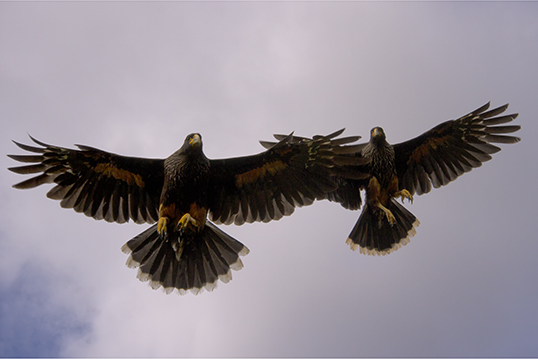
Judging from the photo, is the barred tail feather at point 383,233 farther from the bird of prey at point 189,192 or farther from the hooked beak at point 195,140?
the hooked beak at point 195,140

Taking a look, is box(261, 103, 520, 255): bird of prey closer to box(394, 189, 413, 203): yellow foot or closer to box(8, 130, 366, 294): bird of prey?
box(394, 189, 413, 203): yellow foot

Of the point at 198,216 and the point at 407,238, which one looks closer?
the point at 198,216

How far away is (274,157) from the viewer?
6035 millimetres

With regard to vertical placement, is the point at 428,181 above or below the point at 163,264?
above

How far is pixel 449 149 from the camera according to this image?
730 cm

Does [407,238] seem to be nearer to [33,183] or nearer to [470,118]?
[470,118]

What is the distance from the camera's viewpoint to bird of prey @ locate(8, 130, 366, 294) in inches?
232

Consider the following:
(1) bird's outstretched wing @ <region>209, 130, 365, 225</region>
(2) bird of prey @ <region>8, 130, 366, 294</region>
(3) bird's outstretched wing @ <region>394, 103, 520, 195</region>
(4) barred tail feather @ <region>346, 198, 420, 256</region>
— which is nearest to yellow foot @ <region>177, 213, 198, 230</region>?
(2) bird of prey @ <region>8, 130, 366, 294</region>

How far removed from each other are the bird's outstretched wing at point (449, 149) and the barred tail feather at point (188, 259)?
9.74ft

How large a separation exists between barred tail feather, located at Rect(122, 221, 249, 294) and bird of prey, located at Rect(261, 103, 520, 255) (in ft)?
5.26

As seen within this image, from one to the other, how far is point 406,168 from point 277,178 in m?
2.36

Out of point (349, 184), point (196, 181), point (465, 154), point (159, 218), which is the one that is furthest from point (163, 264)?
point (465, 154)

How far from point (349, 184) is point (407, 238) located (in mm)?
1171

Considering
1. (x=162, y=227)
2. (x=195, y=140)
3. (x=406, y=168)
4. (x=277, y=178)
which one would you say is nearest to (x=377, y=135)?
(x=406, y=168)
